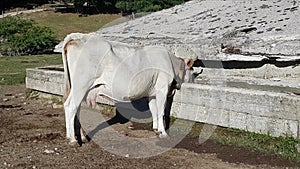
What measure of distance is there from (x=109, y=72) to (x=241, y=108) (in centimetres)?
211

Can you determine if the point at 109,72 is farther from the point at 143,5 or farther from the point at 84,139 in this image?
the point at 143,5

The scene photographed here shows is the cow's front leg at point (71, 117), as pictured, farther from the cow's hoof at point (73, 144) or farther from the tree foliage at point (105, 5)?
the tree foliage at point (105, 5)

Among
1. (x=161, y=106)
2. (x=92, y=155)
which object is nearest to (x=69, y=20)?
(x=161, y=106)

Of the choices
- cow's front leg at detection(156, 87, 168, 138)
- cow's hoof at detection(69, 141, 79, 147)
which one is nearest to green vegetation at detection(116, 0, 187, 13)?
cow's front leg at detection(156, 87, 168, 138)

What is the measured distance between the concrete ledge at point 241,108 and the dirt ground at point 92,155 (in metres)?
0.51

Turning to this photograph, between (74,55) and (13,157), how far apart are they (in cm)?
177

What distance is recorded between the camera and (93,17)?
5519 cm

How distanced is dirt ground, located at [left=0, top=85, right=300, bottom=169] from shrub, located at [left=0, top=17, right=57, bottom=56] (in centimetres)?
2295

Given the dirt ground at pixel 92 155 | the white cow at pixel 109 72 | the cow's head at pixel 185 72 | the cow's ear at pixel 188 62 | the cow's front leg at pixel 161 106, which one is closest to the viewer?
the dirt ground at pixel 92 155

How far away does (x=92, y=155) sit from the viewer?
7.48m

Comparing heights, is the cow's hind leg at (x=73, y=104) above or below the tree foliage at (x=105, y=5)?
above

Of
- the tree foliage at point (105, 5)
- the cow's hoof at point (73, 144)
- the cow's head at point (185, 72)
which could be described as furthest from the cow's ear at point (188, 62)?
the tree foliage at point (105, 5)

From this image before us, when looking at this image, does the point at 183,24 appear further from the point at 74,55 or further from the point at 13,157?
the point at 13,157

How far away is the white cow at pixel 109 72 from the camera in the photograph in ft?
26.0
